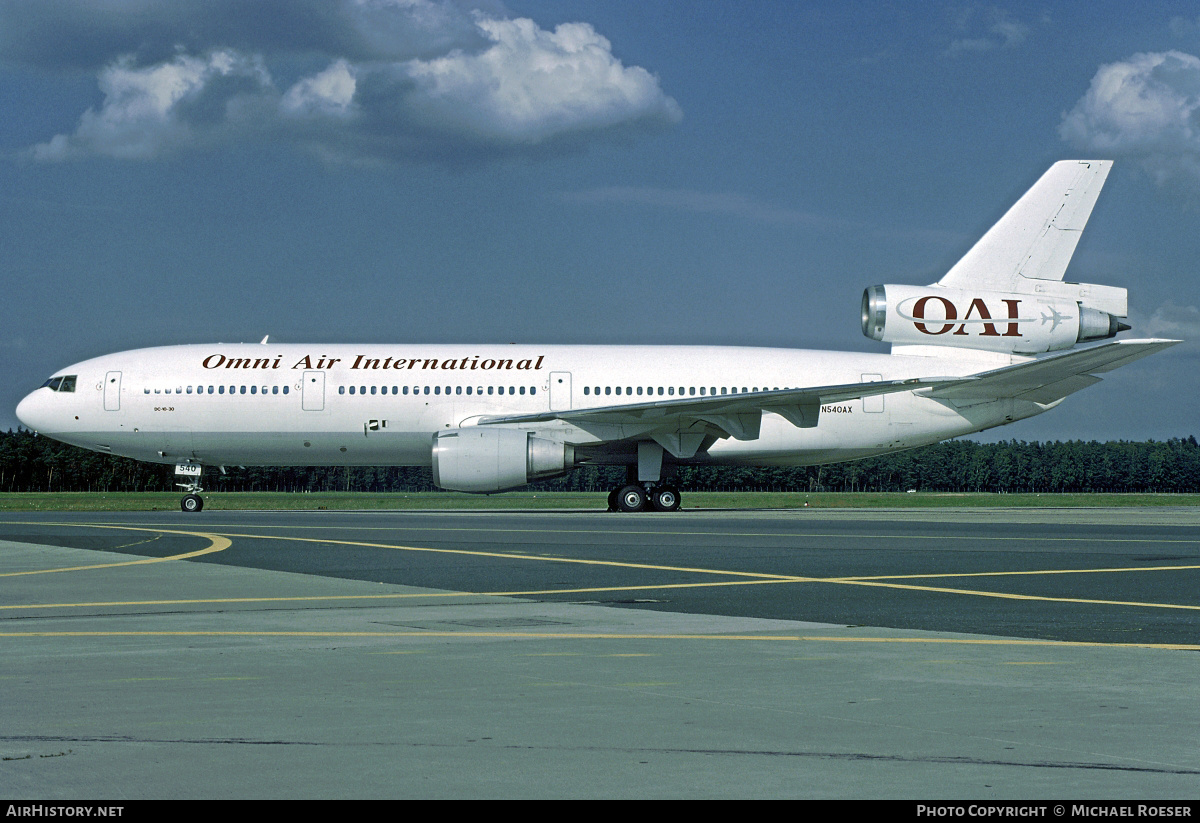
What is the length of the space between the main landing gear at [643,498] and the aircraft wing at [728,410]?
5.95 ft

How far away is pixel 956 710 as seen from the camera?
240 inches

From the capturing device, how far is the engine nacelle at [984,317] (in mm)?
34906

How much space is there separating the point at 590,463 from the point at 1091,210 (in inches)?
651

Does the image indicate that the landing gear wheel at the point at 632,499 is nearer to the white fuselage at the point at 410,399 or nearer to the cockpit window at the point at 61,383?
the white fuselage at the point at 410,399

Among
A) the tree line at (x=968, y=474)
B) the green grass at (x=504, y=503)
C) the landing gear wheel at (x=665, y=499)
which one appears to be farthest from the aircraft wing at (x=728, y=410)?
the tree line at (x=968, y=474)

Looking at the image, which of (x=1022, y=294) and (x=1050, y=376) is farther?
(x=1022, y=294)

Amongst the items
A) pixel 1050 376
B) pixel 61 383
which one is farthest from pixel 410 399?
pixel 1050 376

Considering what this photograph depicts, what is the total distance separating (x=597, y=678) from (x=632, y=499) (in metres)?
26.5

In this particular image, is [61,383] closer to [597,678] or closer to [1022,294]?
[1022,294]

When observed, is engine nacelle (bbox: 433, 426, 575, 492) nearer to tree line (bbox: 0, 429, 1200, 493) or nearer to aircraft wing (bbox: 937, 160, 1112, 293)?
aircraft wing (bbox: 937, 160, 1112, 293)

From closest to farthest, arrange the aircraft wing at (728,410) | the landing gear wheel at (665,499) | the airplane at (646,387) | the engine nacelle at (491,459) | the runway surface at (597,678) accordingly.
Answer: the runway surface at (597,678)
the aircraft wing at (728,410)
the engine nacelle at (491,459)
the airplane at (646,387)
the landing gear wheel at (665,499)

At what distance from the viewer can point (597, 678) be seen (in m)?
7.09

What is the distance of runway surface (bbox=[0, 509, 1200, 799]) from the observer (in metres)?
4.82

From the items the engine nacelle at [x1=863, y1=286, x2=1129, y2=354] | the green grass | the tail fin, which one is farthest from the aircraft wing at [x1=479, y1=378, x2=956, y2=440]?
the green grass
